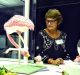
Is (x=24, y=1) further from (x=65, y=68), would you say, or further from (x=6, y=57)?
(x=65, y=68)

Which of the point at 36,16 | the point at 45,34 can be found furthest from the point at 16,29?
the point at 36,16

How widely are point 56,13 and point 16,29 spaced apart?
81 centimetres

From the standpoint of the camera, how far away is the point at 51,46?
2715mm

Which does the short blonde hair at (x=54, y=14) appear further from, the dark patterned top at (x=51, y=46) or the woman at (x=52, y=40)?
the dark patterned top at (x=51, y=46)

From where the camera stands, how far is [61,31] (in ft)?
9.32

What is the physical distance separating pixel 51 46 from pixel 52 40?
8cm

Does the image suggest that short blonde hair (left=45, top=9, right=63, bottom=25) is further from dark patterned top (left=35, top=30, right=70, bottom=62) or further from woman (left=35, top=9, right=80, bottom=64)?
dark patterned top (left=35, top=30, right=70, bottom=62)

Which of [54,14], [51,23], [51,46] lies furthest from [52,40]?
[54,14]

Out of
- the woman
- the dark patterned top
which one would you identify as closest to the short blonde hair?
the woman

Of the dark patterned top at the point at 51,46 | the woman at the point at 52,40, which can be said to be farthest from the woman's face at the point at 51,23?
the dark patterned top at the point at 51,46

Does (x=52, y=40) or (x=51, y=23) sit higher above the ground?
(x=51, y=23)

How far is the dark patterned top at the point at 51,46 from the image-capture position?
2.72 metres

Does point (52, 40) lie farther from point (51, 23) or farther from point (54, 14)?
point (54, 14)

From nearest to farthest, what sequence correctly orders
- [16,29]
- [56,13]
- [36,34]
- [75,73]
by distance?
1. [75,73]
2. [16,29]
3. [56,13]
4. [36,34]
